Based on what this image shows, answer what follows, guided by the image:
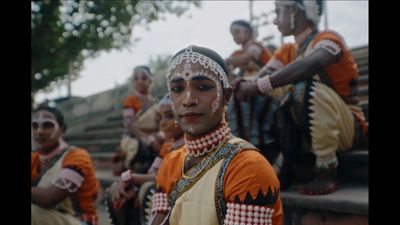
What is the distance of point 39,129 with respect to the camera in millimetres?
3408

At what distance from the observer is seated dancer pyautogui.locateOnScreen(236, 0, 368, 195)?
2.97 metres

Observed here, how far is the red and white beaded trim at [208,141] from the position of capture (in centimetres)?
198

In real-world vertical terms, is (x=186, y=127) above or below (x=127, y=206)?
above

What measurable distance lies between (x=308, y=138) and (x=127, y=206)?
1584mm

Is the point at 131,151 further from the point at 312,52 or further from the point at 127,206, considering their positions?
the point at 312,52

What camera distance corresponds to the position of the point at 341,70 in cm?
313

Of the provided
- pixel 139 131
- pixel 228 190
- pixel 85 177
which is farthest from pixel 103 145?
pixel 228 190

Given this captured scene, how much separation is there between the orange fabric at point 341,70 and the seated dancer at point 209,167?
1.35m

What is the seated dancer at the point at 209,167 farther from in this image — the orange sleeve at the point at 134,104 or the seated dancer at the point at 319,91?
the orange sleeve at the point at 134,104

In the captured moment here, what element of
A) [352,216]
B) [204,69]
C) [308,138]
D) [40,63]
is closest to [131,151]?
[308,138]

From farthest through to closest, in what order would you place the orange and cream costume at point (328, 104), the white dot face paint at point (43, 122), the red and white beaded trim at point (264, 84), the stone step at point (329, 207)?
the white dot face paint at point (43, 122) < the red and white beaded trim at point (264, 84) < the orange and cream costume at point (328, 104) < the stone step at point (329, 207)

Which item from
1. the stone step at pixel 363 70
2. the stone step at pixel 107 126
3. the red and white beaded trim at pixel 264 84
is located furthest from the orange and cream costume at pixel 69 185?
the stone step at pixel 107 126
